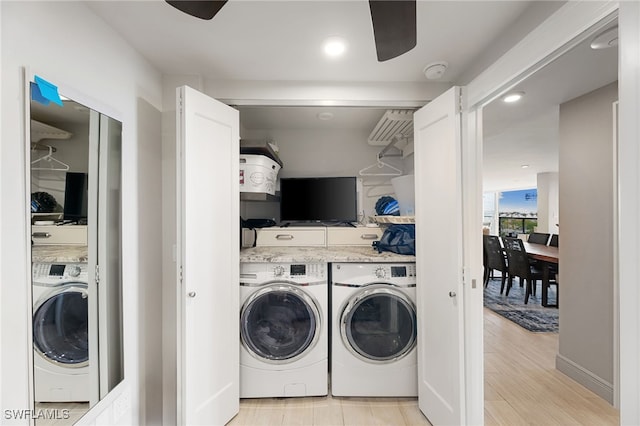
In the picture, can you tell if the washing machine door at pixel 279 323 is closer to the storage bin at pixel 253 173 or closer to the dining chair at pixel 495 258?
the storage bin at pixel 253 173

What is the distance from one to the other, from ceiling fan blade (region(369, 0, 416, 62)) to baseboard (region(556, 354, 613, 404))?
2.76 meters

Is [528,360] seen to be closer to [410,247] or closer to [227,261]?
[410,247]

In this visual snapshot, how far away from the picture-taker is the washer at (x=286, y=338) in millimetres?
1943

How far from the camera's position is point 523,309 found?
387 centimetres

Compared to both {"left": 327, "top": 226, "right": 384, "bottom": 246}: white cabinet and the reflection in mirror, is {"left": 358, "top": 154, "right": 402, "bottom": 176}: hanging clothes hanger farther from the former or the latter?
the reflection in mirror

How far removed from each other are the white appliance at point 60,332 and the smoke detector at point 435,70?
7.13 ft

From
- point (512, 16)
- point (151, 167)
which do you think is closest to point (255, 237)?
point (151, 167)

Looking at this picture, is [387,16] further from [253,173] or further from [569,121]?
[569,121]

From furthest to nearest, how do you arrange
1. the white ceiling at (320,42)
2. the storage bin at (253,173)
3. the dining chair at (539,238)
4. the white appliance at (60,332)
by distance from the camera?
the dining chair at (539,238) < the storage bin at (253,173) < the white ceiling at (320,42) < the white appliance at (60,332)

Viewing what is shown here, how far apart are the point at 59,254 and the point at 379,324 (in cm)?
185

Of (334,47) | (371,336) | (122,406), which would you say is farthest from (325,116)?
(122,406)

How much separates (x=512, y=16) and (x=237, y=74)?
1556mm

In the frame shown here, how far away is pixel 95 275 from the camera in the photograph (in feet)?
4.34

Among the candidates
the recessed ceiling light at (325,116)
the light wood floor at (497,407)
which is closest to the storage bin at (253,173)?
the recessed ceiling light at (325,116)
